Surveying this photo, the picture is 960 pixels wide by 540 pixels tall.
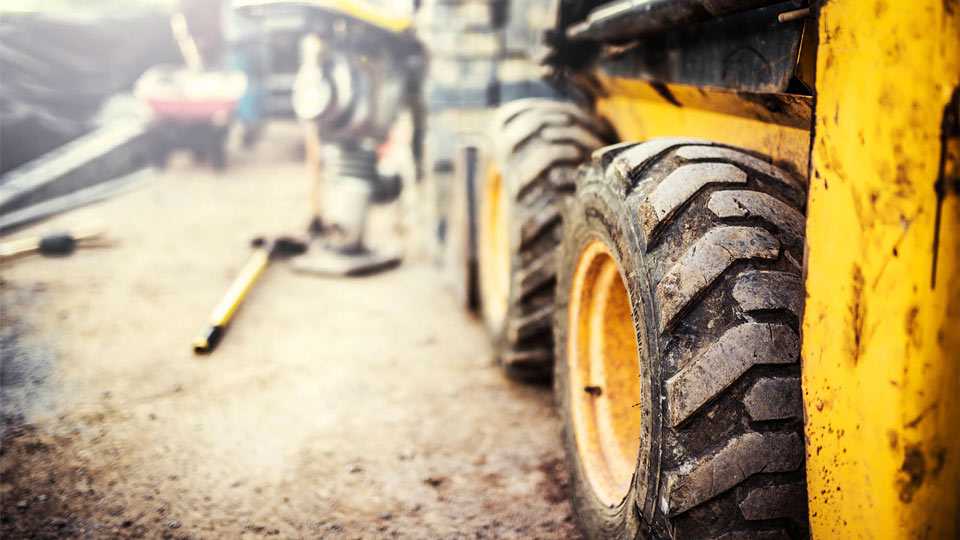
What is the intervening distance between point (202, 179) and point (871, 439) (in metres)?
9.91

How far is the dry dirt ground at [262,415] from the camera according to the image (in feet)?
7.82

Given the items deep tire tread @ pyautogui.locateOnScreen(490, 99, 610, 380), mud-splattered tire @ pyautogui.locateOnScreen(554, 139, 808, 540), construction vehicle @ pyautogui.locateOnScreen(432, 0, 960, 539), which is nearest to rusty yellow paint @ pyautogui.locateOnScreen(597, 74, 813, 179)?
construction vehicle @ pyautogui.locateOnScreen(432, 0, 960, 539)

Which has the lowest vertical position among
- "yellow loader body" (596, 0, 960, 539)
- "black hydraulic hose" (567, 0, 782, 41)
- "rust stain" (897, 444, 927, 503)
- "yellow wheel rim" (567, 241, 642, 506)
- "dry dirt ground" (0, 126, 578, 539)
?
"dry dirt ground" (0, 126, 578, 539)

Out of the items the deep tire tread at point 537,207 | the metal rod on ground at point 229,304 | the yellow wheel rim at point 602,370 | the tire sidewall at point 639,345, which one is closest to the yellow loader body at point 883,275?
the tire sidewall at point 639,345

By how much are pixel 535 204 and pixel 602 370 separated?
1019mm

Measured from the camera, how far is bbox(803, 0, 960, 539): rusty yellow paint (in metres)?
1.03

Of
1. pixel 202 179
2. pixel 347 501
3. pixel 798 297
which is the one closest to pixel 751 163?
pixel 798 297

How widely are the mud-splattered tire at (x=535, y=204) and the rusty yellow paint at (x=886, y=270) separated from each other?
6.00 feet

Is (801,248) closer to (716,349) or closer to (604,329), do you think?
(716,349)

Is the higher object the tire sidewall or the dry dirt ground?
the tire sidewall

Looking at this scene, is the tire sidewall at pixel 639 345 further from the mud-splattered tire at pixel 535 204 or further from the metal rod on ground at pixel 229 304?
the metal rod on ground at pixel 229 304

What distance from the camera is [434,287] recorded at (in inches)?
208

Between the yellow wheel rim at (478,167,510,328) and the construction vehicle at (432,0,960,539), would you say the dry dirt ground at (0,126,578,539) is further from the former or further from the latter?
the construction vehicle at (432,0,960,539)

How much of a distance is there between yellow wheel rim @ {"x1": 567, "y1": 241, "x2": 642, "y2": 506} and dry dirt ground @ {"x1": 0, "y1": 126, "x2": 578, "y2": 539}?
34 centimetres
